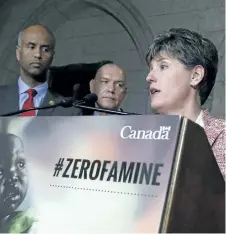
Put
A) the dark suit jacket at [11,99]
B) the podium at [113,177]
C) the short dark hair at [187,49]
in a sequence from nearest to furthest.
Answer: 1. the podium at [113,177]
2. the short dark hair at [187,49]
3. the dark suit jacket at [11,99]

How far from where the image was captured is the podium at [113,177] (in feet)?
2.96

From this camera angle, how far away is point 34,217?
1.03 m

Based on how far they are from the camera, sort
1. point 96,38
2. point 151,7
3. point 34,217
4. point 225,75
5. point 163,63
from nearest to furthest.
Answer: point 34,217
point 163,63
point 225,75
point 151,7
point 96,38

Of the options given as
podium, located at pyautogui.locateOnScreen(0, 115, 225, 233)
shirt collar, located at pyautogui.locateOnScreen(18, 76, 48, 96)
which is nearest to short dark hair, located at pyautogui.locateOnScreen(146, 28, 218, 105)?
podium, located at pyautogui.locateOnScreen(0, 115, 225, 233)

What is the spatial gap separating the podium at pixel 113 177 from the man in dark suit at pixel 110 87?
0.98 meters

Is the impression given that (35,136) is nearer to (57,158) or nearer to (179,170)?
(57,158)

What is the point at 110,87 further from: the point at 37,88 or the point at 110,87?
the point at 37,88

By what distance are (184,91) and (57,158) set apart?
0.49 meters

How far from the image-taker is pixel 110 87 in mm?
2129

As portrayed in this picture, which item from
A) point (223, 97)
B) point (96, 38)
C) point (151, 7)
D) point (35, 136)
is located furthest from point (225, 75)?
point (35, 136)

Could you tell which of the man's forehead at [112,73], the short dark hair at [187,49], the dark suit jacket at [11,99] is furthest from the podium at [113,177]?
the man's forehead at [112,73]

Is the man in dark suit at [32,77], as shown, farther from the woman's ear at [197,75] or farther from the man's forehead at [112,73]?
the woman's ear at [197,75]

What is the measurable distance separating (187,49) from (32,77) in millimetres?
885

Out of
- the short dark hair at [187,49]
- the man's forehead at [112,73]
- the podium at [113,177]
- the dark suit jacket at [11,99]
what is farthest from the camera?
the man's forehead at [112,73]
